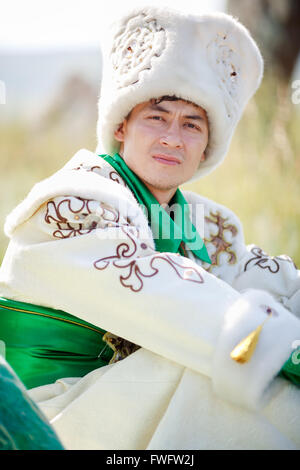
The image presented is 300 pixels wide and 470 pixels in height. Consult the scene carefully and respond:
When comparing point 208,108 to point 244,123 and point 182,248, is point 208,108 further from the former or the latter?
point 244,123

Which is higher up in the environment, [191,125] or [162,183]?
[191,125]

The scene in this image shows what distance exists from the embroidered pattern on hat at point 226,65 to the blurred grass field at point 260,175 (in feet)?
6.57

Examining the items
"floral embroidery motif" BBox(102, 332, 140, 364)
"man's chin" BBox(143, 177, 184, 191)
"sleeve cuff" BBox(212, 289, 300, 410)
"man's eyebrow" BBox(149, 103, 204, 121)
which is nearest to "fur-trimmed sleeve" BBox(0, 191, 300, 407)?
"sleeve cuff" BBox(212, 289, 300, 410)

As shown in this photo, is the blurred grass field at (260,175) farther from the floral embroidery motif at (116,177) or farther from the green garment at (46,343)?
the green garment at (46,343)

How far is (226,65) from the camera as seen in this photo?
2.07 metres

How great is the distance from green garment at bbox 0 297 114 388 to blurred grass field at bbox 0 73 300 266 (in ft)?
7.65

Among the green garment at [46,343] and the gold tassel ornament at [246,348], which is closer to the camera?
the gold tassel ornament at [246,348]

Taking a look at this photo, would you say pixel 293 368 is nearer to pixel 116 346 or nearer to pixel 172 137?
pixel 116 346

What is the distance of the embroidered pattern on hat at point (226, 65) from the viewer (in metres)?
2.03

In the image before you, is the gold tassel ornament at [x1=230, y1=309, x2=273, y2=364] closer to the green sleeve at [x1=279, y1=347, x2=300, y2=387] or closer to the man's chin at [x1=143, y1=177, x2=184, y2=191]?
the green sleeve at [x1=279, y1=347, x2=300, y2=387]

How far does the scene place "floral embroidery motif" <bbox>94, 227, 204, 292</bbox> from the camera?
157 centimetres

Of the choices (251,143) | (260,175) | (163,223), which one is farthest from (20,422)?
(251,143)

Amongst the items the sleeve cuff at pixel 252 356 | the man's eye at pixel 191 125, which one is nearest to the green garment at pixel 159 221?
the man's eye at pixel 191 125

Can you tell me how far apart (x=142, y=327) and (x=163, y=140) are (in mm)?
729
